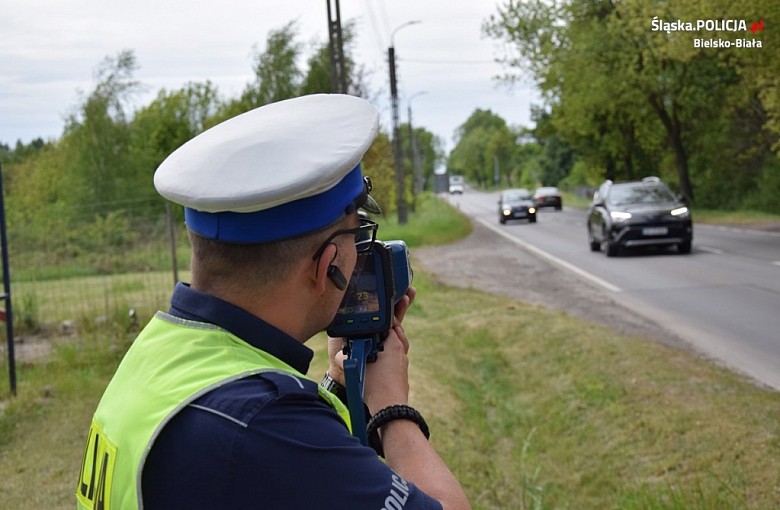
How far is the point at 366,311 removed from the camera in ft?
6.49

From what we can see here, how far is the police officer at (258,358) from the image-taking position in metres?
1.47

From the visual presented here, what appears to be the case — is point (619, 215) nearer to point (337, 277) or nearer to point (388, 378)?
point (388, 378)

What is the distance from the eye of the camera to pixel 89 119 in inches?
1499

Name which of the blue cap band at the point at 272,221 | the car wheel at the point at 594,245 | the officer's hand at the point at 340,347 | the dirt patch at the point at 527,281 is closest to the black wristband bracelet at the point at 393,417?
the officer's hand at the point at 340,347

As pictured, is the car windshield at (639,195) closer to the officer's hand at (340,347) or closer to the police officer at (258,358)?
the officer's hand at (340,347)

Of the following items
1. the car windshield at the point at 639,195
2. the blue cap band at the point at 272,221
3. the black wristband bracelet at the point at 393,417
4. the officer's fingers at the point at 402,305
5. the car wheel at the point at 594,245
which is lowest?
the car wheel at the point at 594,245

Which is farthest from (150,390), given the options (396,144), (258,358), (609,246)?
(396,144)

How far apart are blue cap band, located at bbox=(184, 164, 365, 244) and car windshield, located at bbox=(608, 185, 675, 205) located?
20.9 metres

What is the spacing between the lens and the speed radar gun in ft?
6.41

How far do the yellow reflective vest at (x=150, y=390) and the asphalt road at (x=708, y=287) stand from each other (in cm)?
728

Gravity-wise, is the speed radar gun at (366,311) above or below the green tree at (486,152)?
below

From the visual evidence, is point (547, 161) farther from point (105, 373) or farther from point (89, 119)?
point (105, 373)

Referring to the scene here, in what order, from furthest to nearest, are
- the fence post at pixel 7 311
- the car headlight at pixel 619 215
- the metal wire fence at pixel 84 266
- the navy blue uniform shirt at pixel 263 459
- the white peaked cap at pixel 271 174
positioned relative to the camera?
the car headlight at pixel 619 215 < the metal wire fence at pixel 84 266 < the fence post at pixel 7 311 < the white peaked cap at pixel 271 174 < the navy blue uniform shirt at pixel 263 459

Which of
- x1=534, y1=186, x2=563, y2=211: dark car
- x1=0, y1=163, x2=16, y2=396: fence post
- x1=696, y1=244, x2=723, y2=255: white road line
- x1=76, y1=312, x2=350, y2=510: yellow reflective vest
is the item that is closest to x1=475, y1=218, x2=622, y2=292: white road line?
x1=696, y1=244, x2=723, y2=255: white road line
